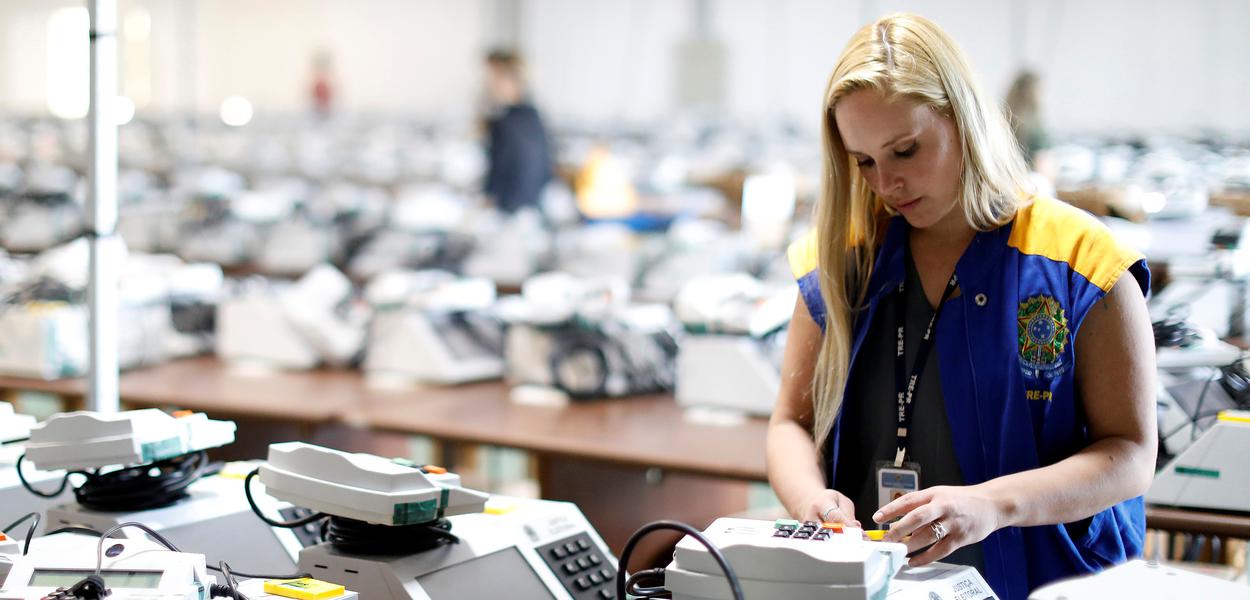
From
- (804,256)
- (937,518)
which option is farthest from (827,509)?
(804,256)

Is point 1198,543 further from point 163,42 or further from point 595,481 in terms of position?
Result: point 163,42

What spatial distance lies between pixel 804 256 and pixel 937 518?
511mm

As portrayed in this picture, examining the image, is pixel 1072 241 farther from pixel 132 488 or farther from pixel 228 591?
pixel 132 488

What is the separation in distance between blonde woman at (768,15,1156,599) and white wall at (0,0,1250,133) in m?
12.1

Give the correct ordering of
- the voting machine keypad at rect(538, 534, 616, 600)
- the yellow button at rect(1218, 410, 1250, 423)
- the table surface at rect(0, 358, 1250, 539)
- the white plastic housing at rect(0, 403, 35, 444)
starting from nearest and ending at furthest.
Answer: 1. the voting machine keypad at rect(538, 534, 616, 600)
2. the white plastic housing at rect(0, 403, 35, 444)
3. the yellow button at rect(1218, 410, 1250, 423)
4. the table surface at rect(0, 358, 1250, 539)

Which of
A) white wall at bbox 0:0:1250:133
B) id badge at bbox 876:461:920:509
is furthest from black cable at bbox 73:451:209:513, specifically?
white wall at bbox 0:0:1250:133

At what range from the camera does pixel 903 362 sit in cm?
155

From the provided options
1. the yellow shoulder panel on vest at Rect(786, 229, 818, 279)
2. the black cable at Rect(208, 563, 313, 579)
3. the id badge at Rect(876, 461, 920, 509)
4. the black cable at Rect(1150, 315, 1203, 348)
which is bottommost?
the black cable at Rect(208, 563, 313, 579)

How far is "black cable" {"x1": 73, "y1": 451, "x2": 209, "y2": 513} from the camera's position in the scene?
1.58 m

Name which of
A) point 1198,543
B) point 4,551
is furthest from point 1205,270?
point 4,551

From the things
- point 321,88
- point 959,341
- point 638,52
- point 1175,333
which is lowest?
point 1175,333

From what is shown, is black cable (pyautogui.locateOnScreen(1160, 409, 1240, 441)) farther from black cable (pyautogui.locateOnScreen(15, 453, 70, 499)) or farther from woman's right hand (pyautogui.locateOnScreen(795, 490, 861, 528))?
black cable (pyautogui.locateOnScreen(15, 453, 70, 499))

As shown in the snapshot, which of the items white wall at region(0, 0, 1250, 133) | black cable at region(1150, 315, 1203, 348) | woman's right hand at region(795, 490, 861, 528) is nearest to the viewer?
woman's right hand at region(795, 490, 861, 528)

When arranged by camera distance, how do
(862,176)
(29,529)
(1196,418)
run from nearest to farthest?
(29,529) → (862,176) → (1196,418)
